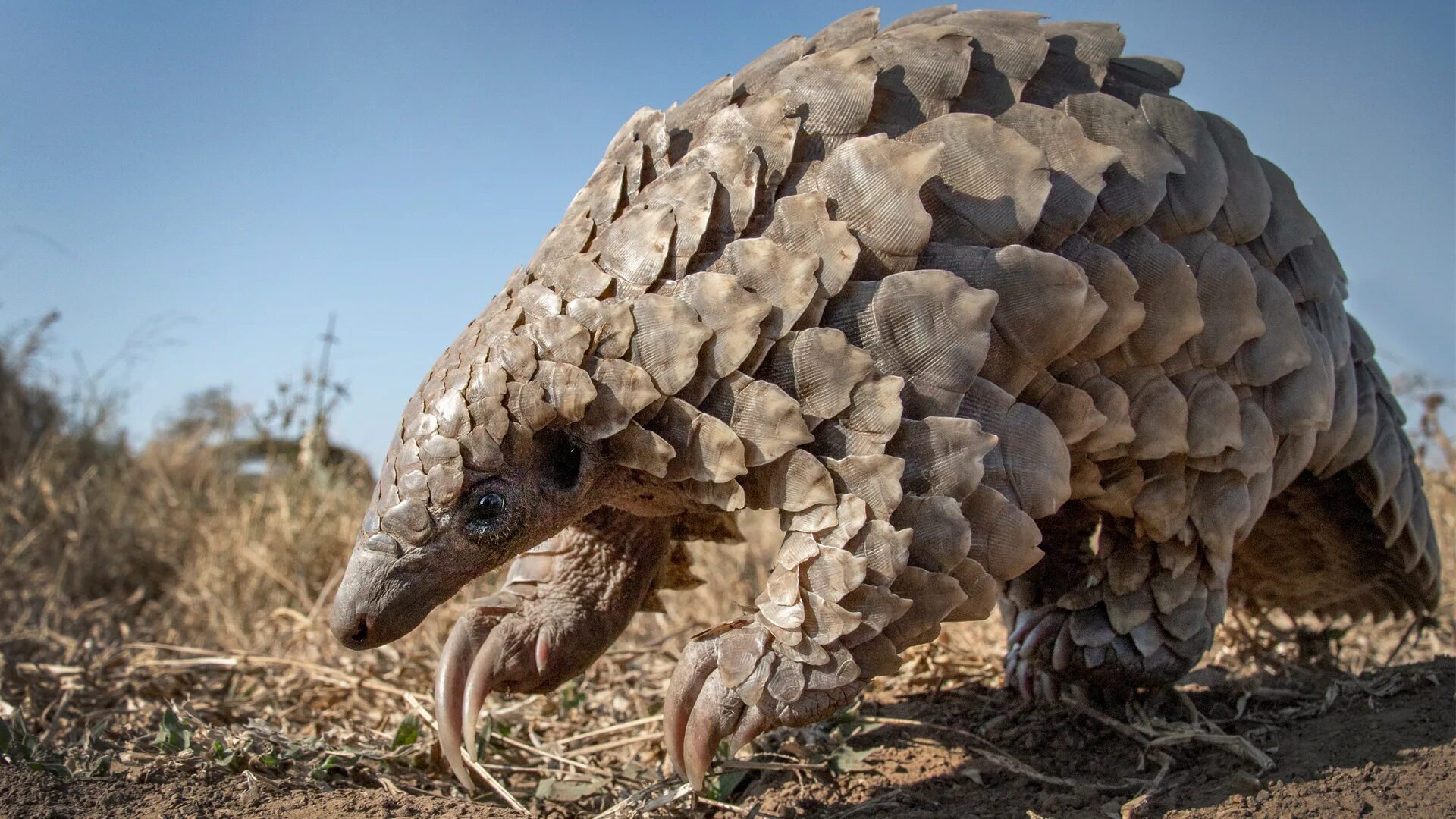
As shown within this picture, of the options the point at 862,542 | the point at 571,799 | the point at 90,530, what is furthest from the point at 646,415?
the point at 90,530

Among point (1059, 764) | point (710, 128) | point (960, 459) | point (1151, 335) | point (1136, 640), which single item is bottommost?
point (1059, 764)

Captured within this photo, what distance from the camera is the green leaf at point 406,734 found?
286 centimetres

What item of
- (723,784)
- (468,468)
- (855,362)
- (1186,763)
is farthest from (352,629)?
(1186,763)

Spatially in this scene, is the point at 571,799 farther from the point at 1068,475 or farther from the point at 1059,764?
the point at 1068,475

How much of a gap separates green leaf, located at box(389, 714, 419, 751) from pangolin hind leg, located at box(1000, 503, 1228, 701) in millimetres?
1758

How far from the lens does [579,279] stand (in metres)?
2.26

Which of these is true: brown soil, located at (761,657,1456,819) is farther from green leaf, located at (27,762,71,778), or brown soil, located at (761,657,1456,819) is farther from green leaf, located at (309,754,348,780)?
green leaf, located at (27,762,71,778)

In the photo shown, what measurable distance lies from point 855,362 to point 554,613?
116cm

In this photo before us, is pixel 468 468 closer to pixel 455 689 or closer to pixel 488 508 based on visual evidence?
pixel 488 508

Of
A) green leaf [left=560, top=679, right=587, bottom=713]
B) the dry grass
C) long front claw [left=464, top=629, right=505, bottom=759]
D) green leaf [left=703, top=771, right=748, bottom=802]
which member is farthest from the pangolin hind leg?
long front claw [left=464, top=629, right=505, bottom=759]

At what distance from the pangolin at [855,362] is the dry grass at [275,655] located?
0.40 meters

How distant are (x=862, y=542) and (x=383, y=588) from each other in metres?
0.97

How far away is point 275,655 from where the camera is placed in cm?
421

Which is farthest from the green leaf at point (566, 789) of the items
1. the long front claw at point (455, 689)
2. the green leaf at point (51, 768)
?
the green leaf at point (51, 768)
